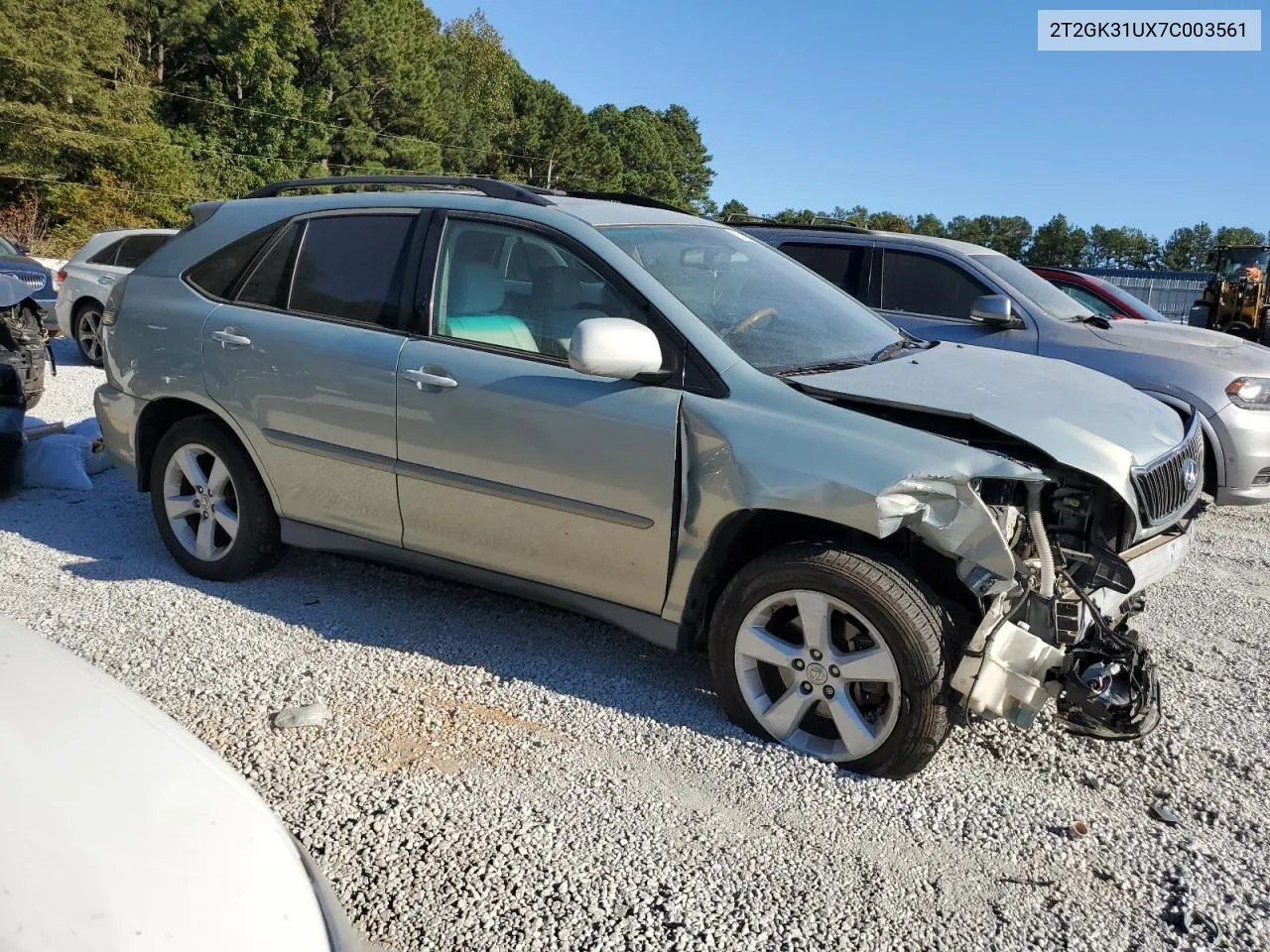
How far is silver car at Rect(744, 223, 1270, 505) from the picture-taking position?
247 inches

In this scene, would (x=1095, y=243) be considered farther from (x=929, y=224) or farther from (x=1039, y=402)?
(x=1039, y=402)

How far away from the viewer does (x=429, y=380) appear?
376cm

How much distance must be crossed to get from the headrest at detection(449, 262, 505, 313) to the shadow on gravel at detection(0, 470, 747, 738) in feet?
4.48

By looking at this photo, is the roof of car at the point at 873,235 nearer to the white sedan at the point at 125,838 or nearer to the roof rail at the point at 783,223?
the roof rail at the point at 783,223

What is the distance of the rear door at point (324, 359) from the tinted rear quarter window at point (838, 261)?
4.14 meters

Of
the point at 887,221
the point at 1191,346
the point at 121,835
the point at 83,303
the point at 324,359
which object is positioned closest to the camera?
the point at 121,835

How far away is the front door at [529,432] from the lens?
340 centimetres

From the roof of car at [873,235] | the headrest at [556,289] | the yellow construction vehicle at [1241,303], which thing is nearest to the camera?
the headrest at [556,289]

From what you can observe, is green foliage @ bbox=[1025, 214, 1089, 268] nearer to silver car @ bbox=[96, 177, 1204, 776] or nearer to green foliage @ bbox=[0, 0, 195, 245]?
green foliage @ bbox=[0, 0, 195, 245]

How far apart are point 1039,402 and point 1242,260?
21.3 meters

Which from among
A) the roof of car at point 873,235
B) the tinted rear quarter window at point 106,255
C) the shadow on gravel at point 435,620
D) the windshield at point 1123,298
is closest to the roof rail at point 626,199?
the shadow on gravel at point 435,620

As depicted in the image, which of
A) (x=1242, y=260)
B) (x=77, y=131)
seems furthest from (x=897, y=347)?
(x=77, y=131)

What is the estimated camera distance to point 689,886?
259 cm

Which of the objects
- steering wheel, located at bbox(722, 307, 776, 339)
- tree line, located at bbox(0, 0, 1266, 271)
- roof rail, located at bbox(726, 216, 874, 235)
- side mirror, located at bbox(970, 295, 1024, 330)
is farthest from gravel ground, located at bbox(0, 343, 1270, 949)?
tree line, located at bbox(0, 0, 1266, 271)
